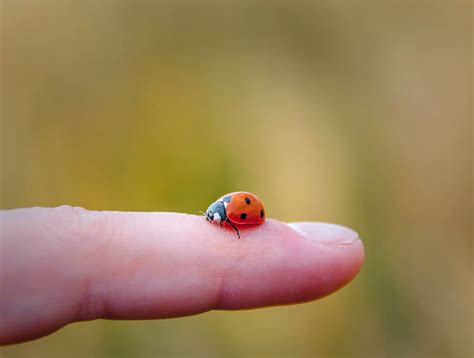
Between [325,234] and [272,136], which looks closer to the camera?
[325,234]

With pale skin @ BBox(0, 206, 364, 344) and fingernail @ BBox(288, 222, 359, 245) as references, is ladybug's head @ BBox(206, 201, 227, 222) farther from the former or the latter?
fingernail @ BBox(288, 222, 359, 245)

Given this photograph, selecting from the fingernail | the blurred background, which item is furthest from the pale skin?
the blurred background

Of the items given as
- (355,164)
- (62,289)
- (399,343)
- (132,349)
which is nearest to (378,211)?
(355,164)

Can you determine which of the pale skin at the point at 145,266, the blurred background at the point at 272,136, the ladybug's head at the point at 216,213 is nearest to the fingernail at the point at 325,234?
the pale skin at the point at 145,266

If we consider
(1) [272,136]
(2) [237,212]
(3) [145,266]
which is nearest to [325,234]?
(2) [237,212]

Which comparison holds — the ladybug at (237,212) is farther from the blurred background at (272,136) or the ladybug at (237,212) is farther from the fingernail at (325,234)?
the blurred background at (272,136)

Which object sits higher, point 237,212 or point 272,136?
point 272,136

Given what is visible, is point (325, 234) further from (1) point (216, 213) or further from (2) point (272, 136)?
(2) point (272, 136)

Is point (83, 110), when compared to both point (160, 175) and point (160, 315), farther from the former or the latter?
point (160, 315)
